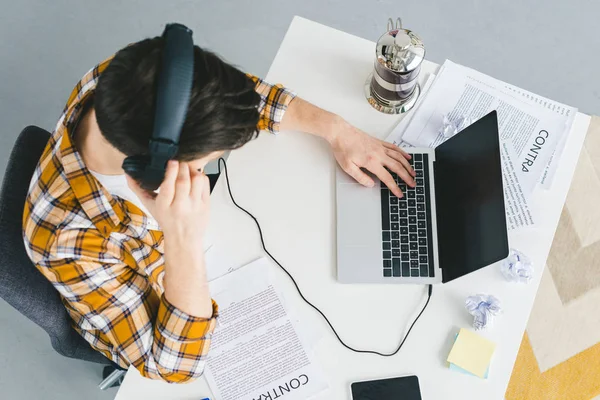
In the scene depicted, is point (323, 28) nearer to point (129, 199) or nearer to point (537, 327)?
point (129, 199)

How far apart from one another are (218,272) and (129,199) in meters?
0.26

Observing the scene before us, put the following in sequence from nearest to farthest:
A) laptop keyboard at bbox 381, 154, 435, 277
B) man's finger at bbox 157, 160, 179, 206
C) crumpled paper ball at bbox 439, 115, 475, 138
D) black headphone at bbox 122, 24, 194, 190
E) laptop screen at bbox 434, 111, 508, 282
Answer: black headphone at bbox 122, 24, 194, 190 → man's finger at bbox 157, 160, 179, 206 → laptop screen at bbox 434, 111, 508, 282 → laptop keyboard at bbox 381, 154, 435, 277 → crumpled paper ball at bbox 439, 115, 475, 138

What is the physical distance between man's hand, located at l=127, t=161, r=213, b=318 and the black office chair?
0.22m

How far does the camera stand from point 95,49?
2.08 metres

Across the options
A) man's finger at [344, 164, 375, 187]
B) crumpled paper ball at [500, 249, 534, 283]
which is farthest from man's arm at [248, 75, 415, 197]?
crumpled paper ball at [500, 249, 534, 283]

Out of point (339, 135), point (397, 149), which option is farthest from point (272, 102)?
point (397, 149)

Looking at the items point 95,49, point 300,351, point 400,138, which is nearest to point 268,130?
point 400,138

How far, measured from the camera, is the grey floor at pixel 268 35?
2043mm

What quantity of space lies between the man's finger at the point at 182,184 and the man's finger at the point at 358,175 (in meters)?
0.41

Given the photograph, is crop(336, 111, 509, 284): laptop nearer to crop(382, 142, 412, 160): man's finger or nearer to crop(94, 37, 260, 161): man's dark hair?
crop(382, 142, 412, 160): man's finger

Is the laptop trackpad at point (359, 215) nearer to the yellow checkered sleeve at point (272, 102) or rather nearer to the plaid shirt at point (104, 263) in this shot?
the yellow checkered sleeve at point (272, 102)

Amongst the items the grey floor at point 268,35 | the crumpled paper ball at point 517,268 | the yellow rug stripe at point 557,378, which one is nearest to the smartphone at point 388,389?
the crumpled paper ball at point 517,268

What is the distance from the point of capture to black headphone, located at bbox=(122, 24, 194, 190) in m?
0.73

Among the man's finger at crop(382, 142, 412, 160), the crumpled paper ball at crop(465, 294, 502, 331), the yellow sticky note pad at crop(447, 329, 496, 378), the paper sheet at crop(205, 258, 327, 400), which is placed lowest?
the paper sheet at crop(205, 258, 327, 400)
